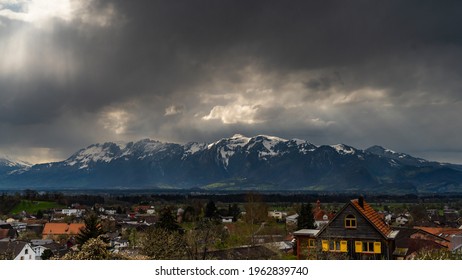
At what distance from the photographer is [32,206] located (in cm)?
4434

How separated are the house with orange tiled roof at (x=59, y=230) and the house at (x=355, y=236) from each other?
22.7m

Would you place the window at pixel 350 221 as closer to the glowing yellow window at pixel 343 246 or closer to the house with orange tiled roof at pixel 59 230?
the glowing yellow window at pixel 343 246

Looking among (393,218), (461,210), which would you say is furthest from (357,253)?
(461,210)

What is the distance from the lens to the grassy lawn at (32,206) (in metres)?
44.1

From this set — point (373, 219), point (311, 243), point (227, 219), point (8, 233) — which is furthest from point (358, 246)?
point (8, 233)

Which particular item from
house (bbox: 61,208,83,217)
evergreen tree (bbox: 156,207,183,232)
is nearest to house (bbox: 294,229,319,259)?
evergreen tree (bbox: 156,207,183,232)

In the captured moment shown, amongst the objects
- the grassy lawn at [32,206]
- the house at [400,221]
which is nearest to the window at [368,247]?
the house at [400,221]

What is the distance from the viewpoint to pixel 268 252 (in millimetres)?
14984

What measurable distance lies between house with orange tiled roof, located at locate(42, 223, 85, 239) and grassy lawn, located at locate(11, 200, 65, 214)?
9451 mm

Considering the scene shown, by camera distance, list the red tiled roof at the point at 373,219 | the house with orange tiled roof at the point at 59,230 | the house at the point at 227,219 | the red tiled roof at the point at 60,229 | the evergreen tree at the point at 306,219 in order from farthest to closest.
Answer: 1. the red tiled roof at the point at 60,229
2. the house with orange tiled roof at the point at 59,230
3. the house at the point at 227,219
4. the evergreen tree at the point at 306,219
5. the red tiled roof at the point at 373,219

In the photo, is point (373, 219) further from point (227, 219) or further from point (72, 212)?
point (72, 212)

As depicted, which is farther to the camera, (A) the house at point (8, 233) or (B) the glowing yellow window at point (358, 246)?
(A) the house at point (8, 233)

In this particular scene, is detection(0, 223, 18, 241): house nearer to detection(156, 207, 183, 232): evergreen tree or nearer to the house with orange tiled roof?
the house with orange tiled roof
